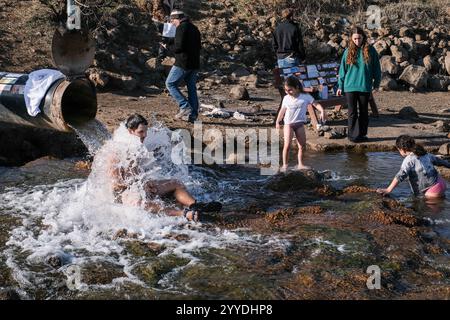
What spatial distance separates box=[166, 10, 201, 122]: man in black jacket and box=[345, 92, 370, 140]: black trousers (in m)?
2.40

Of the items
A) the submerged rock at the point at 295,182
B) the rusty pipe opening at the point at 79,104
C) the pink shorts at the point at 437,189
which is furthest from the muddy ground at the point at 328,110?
the pink shorts at the point at 437,189

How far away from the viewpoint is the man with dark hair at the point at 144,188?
24.5ft

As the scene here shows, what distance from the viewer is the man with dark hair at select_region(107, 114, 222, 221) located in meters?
7.47

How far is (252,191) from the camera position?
339 inches

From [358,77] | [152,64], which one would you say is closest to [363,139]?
A: [358,77]

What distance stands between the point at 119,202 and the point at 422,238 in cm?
312

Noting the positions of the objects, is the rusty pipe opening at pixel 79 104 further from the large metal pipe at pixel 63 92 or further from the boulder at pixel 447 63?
the boulder at pixel 447 63

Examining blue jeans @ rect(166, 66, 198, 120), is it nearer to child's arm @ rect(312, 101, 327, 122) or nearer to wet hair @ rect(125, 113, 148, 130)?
child's arm @ rect(312, 101, 327, 122)

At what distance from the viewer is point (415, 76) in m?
14.6

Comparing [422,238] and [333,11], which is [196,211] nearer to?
[422,238]

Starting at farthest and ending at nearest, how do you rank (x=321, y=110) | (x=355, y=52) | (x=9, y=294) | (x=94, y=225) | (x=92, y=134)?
(x=321, y=110) → (x=355, y=52) → (x=92, y=134) → (x=94, y=225) → (x=9, y=294)

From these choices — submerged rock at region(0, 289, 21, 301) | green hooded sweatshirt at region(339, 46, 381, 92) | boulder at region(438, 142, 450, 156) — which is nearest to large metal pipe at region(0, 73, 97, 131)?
submerged rock at region(0, 289, 21, 301)

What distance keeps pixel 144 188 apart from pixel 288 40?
4.99 meters

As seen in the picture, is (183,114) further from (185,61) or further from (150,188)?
(150,188)
